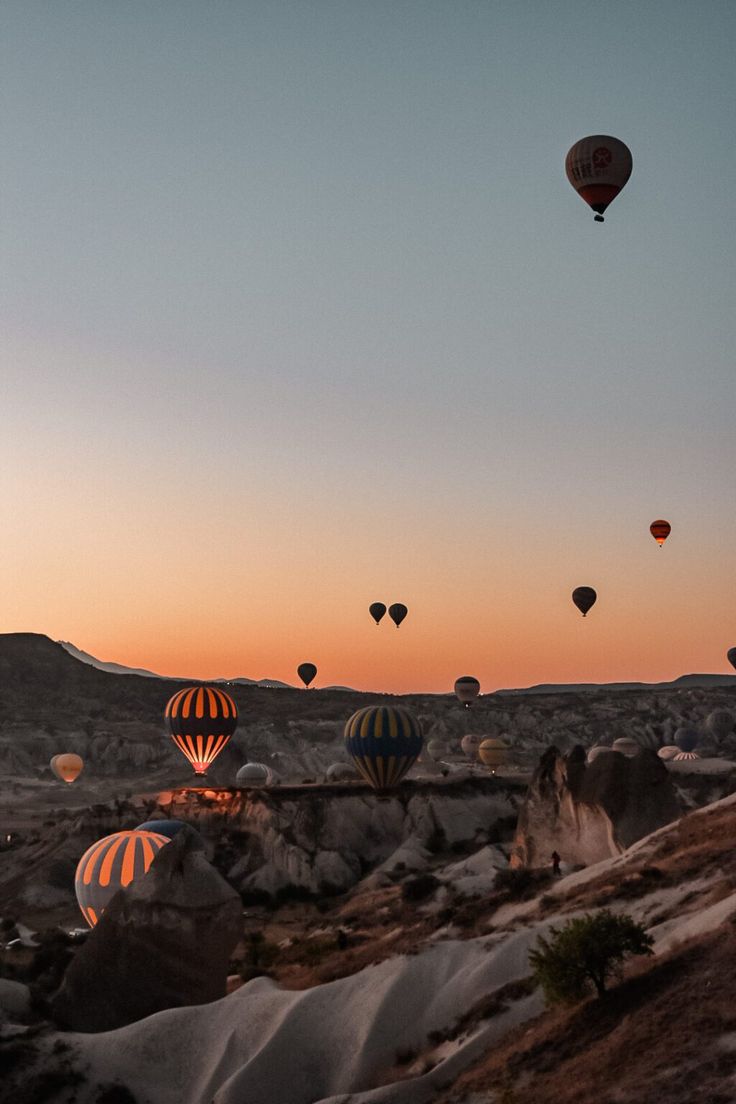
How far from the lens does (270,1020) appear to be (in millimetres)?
23219

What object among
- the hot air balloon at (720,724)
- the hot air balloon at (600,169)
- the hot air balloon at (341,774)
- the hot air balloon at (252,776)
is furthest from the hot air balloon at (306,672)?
the hot air balloon at (600,169)

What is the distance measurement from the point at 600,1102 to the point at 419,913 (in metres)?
24.3

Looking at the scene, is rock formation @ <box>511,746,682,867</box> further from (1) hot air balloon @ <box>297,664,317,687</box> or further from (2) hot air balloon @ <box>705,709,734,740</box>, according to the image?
(1) hot air balloon @ <box>297,664,317,687</box>

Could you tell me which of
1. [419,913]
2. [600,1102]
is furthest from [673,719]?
[600,1102]

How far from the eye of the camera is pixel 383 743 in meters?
67.2

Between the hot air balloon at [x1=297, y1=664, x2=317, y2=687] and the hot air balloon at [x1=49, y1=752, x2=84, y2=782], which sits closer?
the hot air balloon at [x1=49, y1=752, x2=84, y2=782]

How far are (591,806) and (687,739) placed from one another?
3462 inches

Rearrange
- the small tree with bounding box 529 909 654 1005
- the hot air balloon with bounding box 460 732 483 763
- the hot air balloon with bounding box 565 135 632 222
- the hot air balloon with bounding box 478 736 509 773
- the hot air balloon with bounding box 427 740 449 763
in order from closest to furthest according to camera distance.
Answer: the small tree with bounding box 529 909 654 1005 < the hot air balloon with bounding box 565 135 632 222 < the hot air balloon with bounding box 478 736 509 773 < the hot air balloon with bounding box 460 732 483 763 < the hot air balloon with bounding box 427 740 449 763

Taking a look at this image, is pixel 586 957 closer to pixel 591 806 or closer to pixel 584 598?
pixel 591 806

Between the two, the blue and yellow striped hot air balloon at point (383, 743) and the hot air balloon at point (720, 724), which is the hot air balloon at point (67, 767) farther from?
the hot air balloon at point (720, 724)

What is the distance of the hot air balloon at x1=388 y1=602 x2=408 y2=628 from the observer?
118m

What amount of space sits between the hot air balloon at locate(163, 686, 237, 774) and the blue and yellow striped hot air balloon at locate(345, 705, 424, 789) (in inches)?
394

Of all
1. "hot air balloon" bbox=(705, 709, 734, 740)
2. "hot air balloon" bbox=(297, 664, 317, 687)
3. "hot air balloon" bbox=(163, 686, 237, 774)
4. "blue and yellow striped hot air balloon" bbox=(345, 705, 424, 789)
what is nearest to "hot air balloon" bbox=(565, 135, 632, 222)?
"blue and yellow striped hot air balloon" bbox=(345, 705, 424, 789)

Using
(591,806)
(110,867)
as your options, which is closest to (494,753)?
(591,806)
